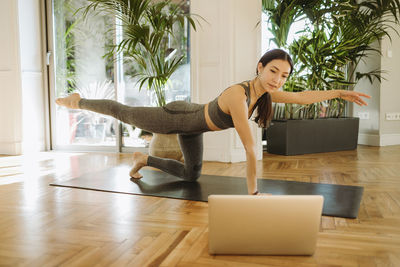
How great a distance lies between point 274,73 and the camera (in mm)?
2203

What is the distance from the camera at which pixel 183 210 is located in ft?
7.44

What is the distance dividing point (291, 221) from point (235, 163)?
2492 mm

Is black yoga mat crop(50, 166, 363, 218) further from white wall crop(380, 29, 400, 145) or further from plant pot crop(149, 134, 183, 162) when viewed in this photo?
white wall crop(380, 29, 400, 145)

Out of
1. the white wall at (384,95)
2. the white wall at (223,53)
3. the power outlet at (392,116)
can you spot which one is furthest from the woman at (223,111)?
the power outlet at (392,116)

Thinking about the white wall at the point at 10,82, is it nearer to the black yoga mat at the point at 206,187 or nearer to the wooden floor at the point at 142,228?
the wooden floor at the point at 142,228

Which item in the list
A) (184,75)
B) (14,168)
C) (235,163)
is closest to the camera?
(14,168)

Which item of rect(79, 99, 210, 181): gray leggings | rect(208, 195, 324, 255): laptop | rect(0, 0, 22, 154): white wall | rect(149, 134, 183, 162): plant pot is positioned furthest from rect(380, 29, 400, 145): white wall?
rect(0, 0, 22, 154): white wall

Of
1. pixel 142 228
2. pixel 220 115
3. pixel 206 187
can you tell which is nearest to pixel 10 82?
pixel 206 187

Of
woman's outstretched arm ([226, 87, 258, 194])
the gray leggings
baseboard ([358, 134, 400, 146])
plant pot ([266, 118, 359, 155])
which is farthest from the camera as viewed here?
baseboard ([358, 134, 400, 146])

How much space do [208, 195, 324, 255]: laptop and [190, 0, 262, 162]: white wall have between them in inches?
99.2

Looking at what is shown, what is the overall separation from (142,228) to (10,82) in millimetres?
3702

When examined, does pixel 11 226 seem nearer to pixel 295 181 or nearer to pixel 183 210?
pixel 183 210

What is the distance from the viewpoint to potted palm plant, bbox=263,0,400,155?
4.29 meters

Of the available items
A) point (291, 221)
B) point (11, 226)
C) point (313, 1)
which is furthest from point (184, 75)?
point (291, 221)
